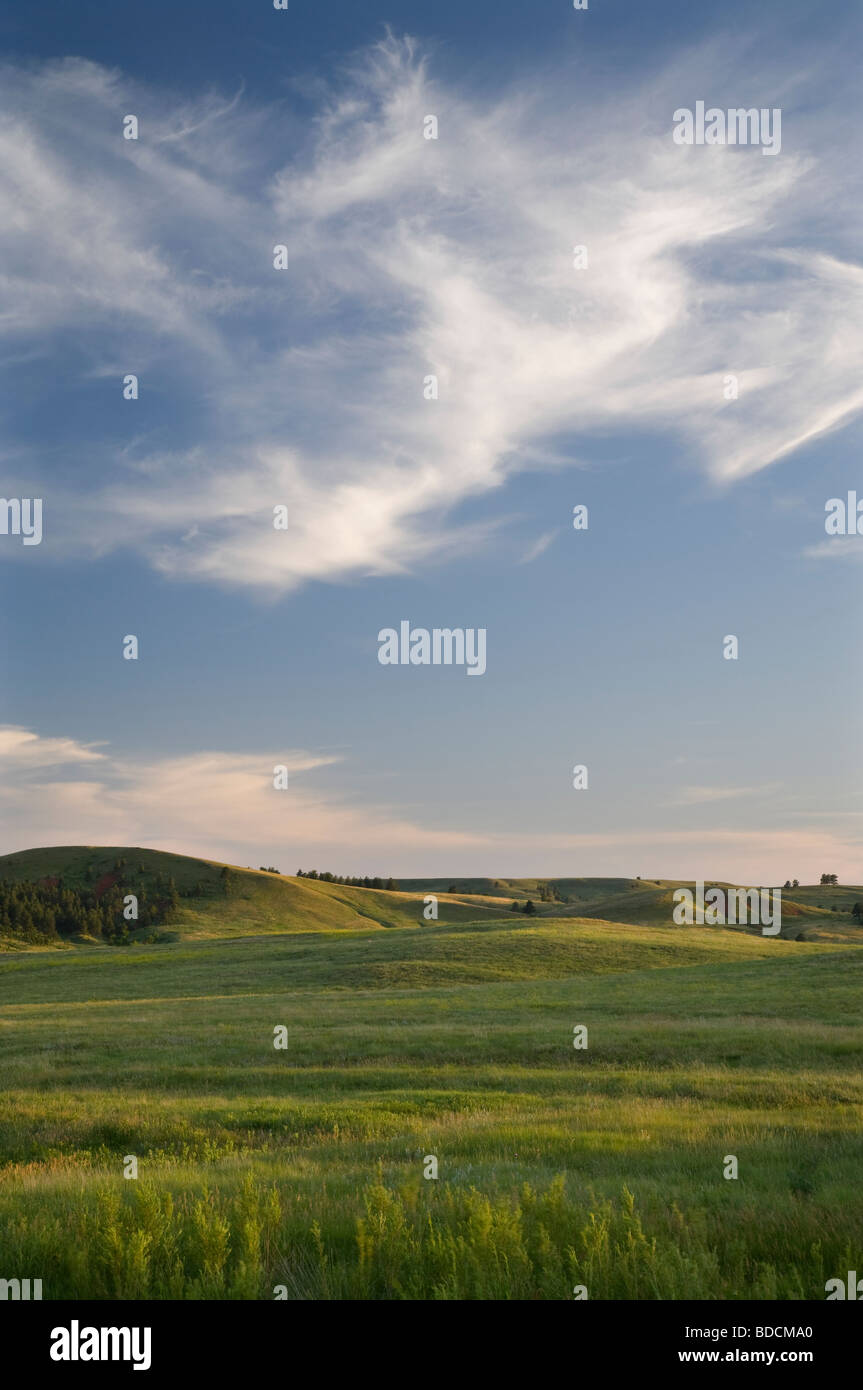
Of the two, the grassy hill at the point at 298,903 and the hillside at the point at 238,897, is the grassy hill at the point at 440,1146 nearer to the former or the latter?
the grassy hill at the point at 298,903

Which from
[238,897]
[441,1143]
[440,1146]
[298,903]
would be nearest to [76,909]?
[238,897]

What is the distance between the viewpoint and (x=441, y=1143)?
13266 mm

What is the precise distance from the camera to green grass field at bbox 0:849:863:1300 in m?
6.99

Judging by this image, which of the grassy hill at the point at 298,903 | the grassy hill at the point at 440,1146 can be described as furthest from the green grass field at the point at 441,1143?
the grassy hill at the point at 298,903

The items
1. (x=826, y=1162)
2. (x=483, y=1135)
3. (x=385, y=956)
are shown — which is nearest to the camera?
(x=826, y=1162)

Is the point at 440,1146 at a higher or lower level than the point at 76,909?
higher

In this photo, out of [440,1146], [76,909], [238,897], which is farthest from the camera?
[238,897]

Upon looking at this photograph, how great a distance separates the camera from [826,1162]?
11.1m

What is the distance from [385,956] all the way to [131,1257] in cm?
6054

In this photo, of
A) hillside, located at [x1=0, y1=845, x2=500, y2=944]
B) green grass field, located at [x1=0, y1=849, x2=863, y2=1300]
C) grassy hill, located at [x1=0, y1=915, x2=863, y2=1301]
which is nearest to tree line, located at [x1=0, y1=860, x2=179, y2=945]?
hillside, located at [x1=0, y1=845, x2=500, y2=944]

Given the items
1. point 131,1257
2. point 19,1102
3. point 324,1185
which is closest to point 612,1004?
point 19,1102

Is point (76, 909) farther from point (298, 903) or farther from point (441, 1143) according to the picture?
point (441, 1143)

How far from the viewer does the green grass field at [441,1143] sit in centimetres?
699

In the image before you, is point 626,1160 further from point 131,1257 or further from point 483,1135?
point 131,1257
